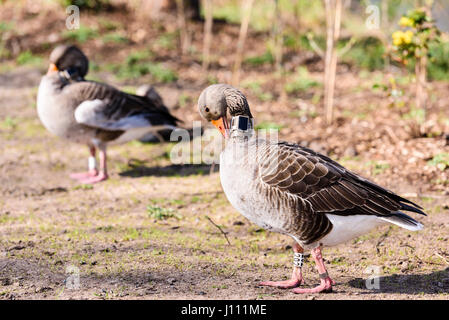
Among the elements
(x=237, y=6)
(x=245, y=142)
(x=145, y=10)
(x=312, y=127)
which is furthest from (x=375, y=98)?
(x=237, y=6)

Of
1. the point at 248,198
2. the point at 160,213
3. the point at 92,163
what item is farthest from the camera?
the point at 92,163

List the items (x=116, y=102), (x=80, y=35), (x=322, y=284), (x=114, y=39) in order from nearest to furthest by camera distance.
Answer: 1. (x=322, y=284)
2. (x=116, y=102)
3. (x=114, y=39)
4. (x=80, y=35)

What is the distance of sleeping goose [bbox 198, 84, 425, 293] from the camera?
4.66 m

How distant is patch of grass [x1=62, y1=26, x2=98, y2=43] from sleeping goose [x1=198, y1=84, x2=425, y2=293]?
445 inches

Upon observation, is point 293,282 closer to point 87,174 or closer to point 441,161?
point 441,161

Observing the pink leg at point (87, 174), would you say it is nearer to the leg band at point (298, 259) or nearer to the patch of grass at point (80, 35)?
the leg band at point (298, 259)

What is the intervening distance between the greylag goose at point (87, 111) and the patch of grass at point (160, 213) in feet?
5.19

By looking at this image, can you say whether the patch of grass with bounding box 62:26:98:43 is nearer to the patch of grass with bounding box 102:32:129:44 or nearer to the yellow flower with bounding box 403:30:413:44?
the patch of grass with bounding box 102:32:129:44

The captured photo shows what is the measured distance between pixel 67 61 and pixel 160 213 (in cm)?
305

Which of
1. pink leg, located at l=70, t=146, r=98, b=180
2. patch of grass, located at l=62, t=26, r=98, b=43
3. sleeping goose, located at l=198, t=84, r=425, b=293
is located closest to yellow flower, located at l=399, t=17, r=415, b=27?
sleeping goose, located at l=198, t=84, r=425, b=293

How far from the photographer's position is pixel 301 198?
4.70 meters

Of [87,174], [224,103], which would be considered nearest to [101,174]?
[87,174]

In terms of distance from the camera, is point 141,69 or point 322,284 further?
point 141,69
